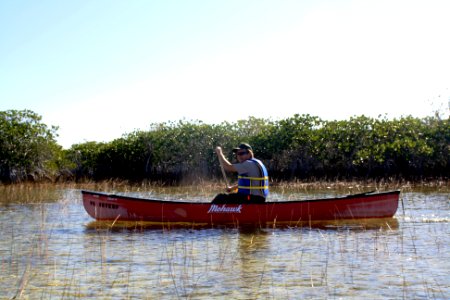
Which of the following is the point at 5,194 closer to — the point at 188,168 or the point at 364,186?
the point at 188,168

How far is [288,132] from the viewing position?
28.9m

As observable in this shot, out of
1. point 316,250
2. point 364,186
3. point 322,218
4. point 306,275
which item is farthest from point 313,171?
point 306,275

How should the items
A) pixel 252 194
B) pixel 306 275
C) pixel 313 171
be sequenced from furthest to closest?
pixel 313 171
pixel 252 194
pixel 306 275

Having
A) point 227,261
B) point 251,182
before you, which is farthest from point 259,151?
point 227,261

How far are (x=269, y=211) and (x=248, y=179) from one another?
77 centimetres

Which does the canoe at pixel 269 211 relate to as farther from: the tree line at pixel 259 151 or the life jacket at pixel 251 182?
the tree line at pixel 259 151

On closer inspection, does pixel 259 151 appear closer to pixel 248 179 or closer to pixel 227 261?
pixel 248 179

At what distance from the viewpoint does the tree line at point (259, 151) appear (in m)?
27.1

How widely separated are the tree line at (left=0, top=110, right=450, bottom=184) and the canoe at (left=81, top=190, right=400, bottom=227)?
1403cm

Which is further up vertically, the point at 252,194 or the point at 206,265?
the point at 252,194

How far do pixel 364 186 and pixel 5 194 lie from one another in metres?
13.4

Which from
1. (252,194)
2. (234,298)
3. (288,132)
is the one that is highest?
(288,132)

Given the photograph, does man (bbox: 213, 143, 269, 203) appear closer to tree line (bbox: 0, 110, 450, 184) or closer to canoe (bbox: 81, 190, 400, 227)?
canoe (bbox: 81, 190, 400, 227)

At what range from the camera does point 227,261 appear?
8805mm
